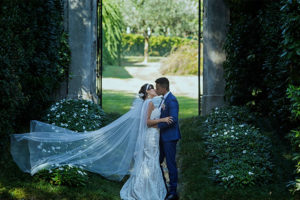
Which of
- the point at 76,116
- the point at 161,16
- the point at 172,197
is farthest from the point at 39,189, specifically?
the point at 161,16

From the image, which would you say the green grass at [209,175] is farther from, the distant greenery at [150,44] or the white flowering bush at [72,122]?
the distant greenery at [150,44]

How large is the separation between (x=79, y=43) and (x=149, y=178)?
5.64 meters

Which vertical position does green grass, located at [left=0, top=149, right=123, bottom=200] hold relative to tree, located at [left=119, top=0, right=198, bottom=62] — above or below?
below

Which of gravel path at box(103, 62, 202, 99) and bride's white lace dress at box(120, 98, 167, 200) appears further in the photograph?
gravel path at box(103, 62, 202, 99)

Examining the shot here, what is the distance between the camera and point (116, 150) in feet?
21.0

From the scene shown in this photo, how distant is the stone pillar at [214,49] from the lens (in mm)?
10359

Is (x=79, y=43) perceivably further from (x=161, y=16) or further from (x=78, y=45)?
(x=161, y=16)

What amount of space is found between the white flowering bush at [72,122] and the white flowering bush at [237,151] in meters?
2.22

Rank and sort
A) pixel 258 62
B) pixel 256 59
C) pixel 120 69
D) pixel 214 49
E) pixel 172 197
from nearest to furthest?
pixel 172 197 → pixel 256 59 → pixel 258 62 → pixel 214 49 → pixel 120 69

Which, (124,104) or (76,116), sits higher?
(76,116)

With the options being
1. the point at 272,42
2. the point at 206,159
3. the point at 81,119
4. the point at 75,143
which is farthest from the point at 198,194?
the point at 272,42

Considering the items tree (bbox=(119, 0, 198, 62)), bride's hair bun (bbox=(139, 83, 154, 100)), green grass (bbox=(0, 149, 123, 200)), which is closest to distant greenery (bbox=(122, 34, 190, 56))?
tree (bbox=(119, 0, 198, 62))

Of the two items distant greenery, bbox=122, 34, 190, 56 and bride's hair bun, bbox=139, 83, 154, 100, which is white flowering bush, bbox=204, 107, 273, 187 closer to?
bride's hair bun, bbox=139, 83, 154, 100

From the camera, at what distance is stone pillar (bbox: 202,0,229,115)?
34.0 ft
